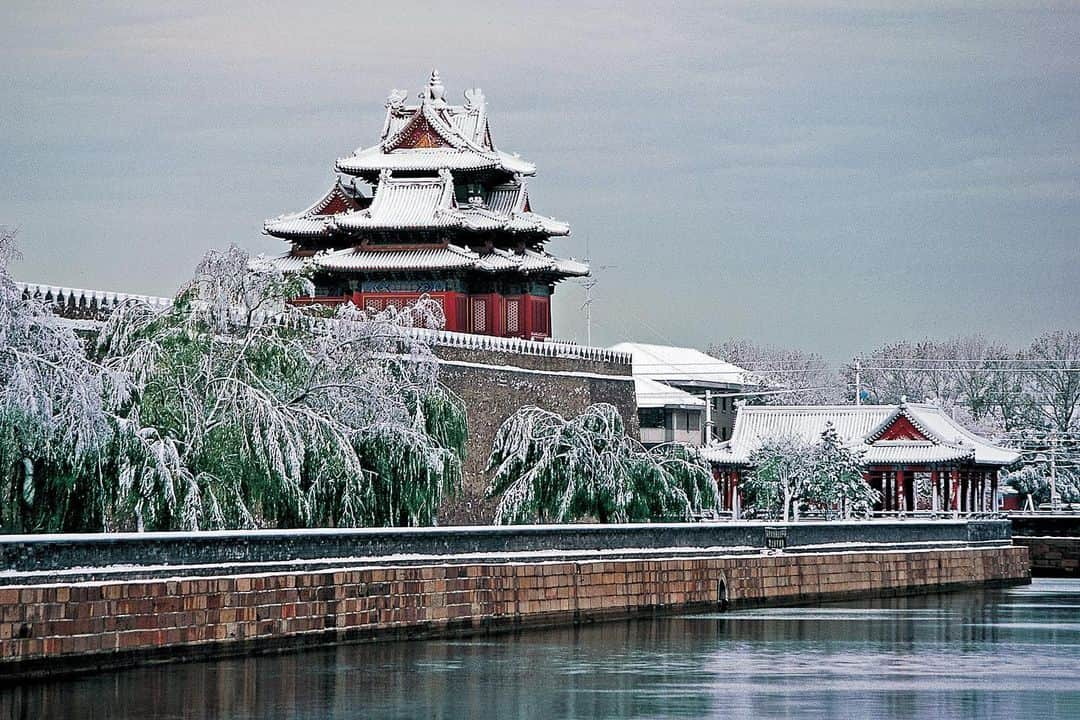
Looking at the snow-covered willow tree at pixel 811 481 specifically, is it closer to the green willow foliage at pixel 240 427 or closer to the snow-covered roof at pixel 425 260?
the snow-covered roof at pixel 425 260

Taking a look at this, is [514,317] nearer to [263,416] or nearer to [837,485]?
[837,485]

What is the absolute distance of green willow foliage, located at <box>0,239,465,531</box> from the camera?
2112cm

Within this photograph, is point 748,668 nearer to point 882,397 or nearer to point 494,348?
point 494,348

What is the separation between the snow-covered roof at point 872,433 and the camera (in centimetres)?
4569

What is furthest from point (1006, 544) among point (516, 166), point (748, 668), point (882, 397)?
point (882, 397)

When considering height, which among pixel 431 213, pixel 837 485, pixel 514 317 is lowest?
pixel 837 485

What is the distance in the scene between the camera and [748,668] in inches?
837

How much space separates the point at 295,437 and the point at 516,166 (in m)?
22.1

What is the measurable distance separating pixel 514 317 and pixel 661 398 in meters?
15.3

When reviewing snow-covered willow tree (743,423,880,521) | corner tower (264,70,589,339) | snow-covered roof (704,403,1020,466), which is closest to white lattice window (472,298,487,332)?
corner tower (264,70,589,339)

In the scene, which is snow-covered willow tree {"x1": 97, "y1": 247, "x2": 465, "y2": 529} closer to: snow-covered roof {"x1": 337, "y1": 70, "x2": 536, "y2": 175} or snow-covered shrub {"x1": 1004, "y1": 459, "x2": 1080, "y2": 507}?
snow-covered roof {"x1": 337, "y1": 70, "x2": 536, "y2": 175}

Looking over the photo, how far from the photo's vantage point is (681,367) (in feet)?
231

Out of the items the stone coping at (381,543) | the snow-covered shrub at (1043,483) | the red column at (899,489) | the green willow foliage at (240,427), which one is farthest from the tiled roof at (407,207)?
the snow-covered shrub at (1043,483)

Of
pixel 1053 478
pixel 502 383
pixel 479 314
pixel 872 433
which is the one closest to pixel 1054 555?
pixel 872 433
